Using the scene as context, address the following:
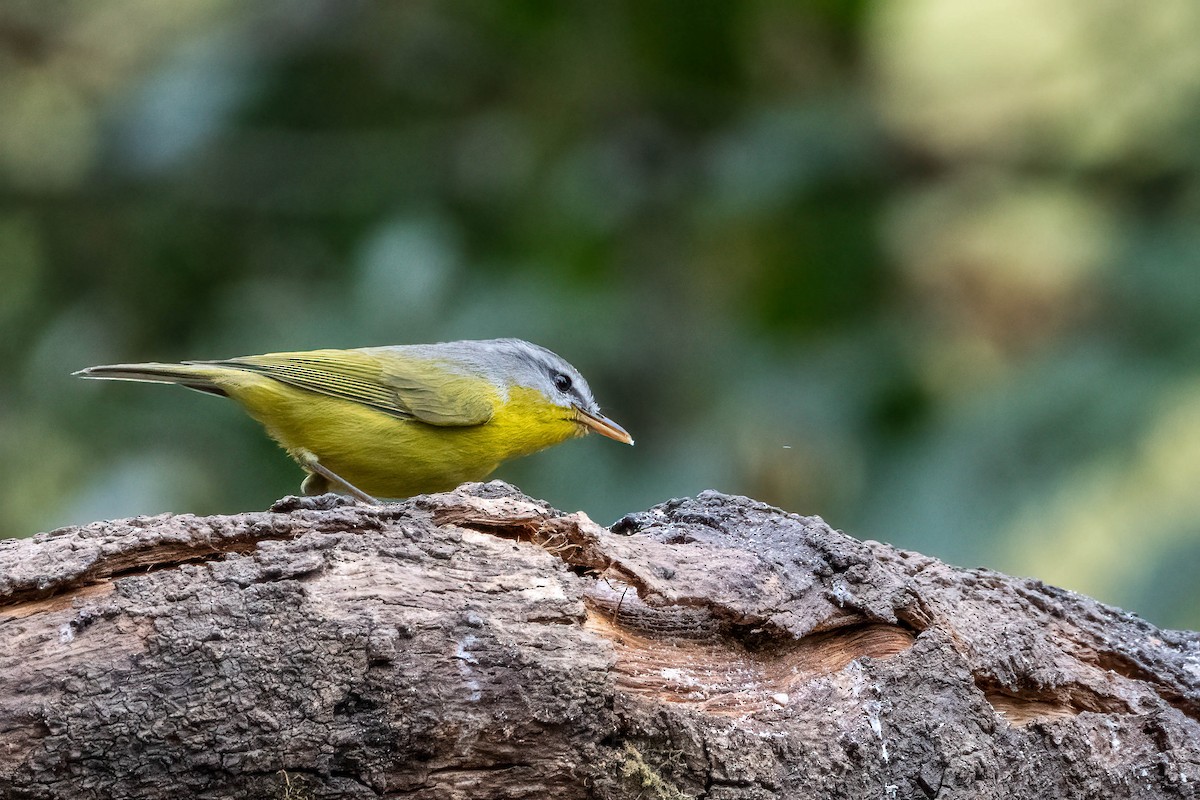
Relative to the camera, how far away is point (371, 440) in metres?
5.57

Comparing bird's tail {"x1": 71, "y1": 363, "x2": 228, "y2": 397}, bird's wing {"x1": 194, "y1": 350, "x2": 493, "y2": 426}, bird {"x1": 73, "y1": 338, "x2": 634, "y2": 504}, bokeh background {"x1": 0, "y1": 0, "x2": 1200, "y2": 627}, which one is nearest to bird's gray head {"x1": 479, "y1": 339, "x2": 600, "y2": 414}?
bird {"x1": 73, "y1": 338, "x2": 634, "y2": 504}

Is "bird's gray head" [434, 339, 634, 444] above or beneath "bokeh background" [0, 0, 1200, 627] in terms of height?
beneath

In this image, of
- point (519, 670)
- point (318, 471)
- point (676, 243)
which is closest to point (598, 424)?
point (318, 471)

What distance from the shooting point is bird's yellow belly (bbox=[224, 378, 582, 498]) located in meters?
5.58

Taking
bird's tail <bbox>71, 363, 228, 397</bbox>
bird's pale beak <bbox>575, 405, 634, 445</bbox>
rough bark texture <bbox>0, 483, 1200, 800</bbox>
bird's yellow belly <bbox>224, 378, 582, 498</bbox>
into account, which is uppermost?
bird's pale beak <bbox>575, 405, 634, 445</bbox>

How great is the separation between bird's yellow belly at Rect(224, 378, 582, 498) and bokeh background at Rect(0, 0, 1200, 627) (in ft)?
4.07

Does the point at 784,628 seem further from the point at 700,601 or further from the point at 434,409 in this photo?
the point at 434,409

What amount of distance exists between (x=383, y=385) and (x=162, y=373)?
926 millimetres

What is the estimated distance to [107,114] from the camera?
839 centimetres

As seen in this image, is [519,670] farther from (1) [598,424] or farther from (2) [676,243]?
(2) [676,243]

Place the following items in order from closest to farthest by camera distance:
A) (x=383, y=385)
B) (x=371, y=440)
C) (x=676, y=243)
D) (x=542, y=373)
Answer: (x=371, y=440) → (x=383, y=385) → (x=542, y=373) → (x=676, y=243)

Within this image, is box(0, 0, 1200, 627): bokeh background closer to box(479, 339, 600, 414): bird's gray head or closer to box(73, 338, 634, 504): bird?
box(479, 339, 600, 414): bird's gray head

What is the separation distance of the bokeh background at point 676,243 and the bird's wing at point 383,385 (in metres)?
1.32

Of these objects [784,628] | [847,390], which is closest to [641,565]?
[784,628]
